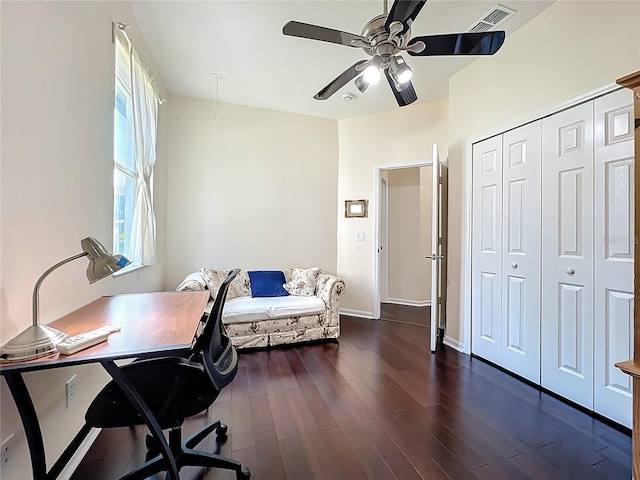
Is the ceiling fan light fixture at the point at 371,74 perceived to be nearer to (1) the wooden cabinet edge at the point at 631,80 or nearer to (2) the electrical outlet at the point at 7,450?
(1) the wooden cabinet edge at the point at 631,80

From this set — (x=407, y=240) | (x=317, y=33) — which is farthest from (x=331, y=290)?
(x=317, y=33)

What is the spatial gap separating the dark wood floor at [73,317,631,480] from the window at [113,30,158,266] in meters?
1.36

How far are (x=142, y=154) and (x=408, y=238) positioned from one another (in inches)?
159

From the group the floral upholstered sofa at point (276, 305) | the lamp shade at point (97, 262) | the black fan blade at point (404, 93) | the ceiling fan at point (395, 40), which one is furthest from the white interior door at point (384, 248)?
the lamp shade at point (97, 262)

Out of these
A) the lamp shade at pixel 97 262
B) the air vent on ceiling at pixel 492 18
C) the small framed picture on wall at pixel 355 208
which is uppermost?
the air vent on ceiling at pixel 492 18

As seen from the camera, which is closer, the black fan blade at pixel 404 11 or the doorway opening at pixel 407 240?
the black fan blade at pixel 404 11

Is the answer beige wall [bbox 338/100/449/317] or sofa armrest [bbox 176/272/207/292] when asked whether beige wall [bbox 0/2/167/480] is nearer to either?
sofa armrest [bbox 176/272/207/292]

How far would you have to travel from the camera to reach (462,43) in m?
1.72

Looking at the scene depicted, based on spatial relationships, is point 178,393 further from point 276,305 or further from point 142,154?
point 142,154

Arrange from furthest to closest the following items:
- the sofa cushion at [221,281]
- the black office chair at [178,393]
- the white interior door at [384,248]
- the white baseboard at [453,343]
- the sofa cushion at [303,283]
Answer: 1. the white interior door at [384,248]
2. the sofa cushion at [303,283]
3. the sofa cushion at [221,281]
4. the white baseboard at [453,343]
5. the black office chair at [178,393]

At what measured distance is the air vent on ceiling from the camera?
86.4 inches

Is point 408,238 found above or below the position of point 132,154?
below

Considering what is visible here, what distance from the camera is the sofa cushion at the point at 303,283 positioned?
12.0 ft

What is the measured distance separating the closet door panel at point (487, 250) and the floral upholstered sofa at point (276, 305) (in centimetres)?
138
